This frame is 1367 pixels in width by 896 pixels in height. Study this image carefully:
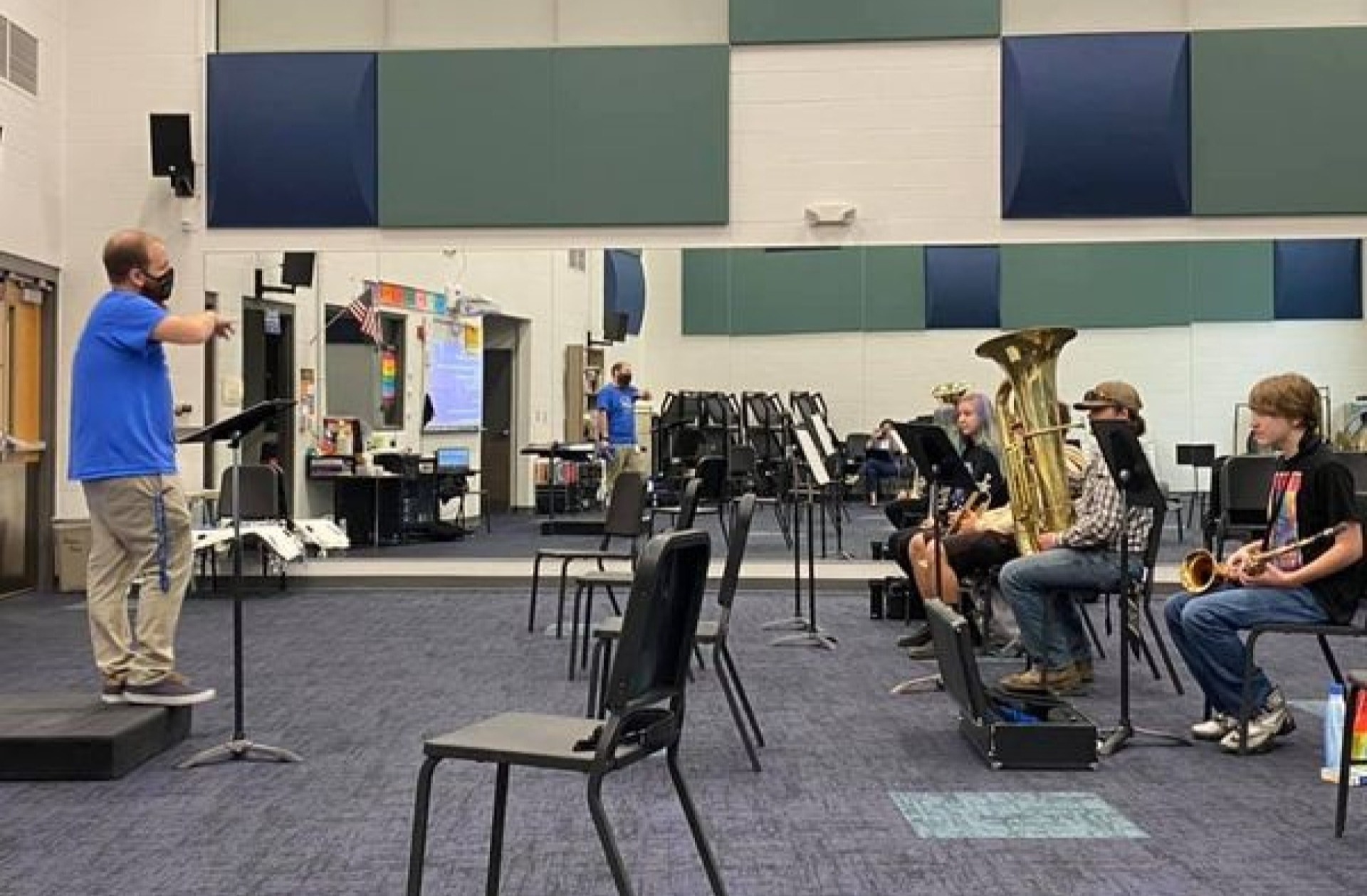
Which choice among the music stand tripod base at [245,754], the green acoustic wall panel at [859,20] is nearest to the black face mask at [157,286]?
the music stand tripod base at [245,754]

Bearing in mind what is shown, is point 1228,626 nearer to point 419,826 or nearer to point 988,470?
point 988,470

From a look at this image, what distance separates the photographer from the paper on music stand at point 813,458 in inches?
285

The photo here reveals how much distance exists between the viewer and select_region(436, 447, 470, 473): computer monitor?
13.2 m

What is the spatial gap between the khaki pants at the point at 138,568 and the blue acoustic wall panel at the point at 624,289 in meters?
6.64

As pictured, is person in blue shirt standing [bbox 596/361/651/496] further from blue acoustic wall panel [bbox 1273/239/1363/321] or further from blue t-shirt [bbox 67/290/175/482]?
blue t-shirt [bbox 67/290/175/482]

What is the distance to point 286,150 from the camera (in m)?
9.93

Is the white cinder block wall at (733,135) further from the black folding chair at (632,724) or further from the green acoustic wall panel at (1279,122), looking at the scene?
the black folding chair at (632,724)

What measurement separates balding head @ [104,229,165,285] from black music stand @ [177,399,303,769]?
592mm

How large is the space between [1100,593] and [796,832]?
2.34 meters

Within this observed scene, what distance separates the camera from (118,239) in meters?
4.81

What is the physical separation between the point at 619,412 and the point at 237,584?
8.20m

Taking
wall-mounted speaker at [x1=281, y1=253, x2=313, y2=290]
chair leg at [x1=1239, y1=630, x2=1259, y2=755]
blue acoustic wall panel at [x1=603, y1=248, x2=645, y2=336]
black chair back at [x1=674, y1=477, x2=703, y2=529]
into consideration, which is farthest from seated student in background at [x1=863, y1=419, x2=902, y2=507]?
chair leg at [x1=1239, y1=630, x2=1259, y2=755]

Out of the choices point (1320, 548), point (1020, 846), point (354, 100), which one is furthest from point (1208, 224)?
point (1020, 846)

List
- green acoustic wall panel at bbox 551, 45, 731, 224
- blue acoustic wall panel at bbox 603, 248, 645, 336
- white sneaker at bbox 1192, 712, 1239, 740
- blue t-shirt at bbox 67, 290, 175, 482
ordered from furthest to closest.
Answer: blue acoustic wall panel at bbox 603, 248, 645, 336
green acoustic wall panel at bbox 551, 45, 731, 224
white sneaker at bbox 1192, 712, 1239, 740
blue t-shirt at bbox 67, 290, 175, 482
